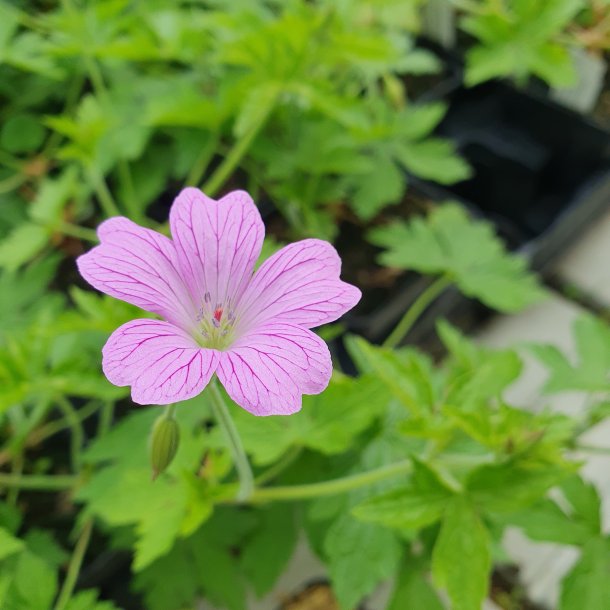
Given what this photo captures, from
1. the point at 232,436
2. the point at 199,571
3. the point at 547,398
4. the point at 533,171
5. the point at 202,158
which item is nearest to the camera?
the point at 232,436

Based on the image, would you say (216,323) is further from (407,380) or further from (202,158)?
(202,158)

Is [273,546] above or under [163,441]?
under

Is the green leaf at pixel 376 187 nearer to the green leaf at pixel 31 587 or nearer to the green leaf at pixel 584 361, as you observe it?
the green leaf at pixel 584 361

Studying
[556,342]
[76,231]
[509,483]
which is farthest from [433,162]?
[509,483]

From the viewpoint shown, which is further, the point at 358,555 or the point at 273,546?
the point at 273,546

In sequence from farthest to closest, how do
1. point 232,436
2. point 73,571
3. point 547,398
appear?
point 547,398 < point 73,571 < point 232,436

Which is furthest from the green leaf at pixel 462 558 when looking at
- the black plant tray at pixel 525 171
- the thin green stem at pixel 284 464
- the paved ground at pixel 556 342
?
the black plant tray at pixel 525 171

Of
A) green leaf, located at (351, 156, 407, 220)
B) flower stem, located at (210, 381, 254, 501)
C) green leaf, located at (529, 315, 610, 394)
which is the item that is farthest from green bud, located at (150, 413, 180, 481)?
green leaf, located at (351, 156, 407, 220)

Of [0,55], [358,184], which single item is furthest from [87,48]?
[358,184]
